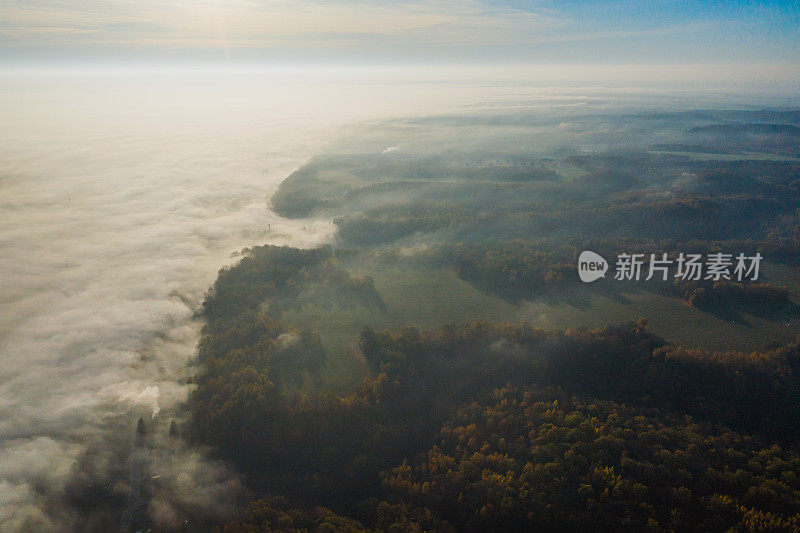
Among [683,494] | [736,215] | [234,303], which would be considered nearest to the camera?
[683,494]

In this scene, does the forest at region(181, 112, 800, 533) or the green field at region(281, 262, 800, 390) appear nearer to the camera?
the forest at region(181, 112, 800, 533)

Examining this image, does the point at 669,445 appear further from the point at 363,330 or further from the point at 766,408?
the point at 363,330

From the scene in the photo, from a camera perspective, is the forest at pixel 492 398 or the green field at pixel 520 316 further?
the green field at pixel 520 316

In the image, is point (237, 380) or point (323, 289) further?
point (323, 289)

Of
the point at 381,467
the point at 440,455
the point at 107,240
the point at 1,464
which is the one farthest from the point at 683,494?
the point at 107,240

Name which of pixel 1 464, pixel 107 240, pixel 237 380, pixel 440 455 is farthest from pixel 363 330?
pixel 107 240

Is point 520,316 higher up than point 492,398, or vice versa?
point 520,316

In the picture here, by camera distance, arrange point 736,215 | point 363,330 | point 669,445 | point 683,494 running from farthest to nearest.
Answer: point 736,215 → point 363,330 → point 669,445 → point 683,494

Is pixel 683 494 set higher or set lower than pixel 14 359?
higher

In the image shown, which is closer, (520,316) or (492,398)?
(492,398)

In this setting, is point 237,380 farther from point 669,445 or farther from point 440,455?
point 669,445

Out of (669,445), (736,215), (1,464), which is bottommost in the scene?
(1,464)
